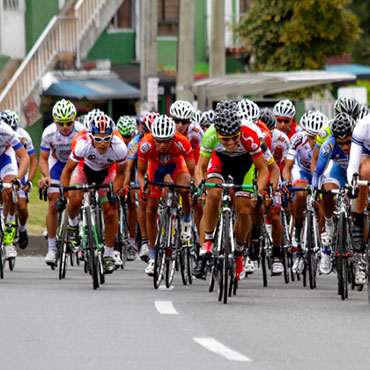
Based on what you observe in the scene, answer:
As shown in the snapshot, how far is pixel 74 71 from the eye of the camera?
3675 centimetres

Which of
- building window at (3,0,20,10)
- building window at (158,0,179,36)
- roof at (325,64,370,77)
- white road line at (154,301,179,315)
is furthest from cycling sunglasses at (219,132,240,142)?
roof at (325,64,370,77)

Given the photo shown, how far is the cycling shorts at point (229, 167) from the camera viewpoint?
1412 centimetres

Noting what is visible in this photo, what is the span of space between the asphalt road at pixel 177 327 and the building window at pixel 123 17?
2551 centimetres

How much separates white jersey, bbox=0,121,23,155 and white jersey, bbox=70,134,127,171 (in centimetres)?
123

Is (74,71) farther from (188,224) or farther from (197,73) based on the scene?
(188,224)

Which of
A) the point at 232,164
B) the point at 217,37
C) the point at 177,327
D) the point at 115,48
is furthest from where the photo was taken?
the point at 115,48

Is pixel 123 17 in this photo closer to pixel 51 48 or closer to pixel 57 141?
pixel 51 48

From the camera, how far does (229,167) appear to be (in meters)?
14.2

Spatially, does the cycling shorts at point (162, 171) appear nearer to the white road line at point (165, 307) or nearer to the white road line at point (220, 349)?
the white road line at point (165, 307)

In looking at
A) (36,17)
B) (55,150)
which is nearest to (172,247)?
(55,150)

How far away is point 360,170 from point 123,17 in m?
27.9

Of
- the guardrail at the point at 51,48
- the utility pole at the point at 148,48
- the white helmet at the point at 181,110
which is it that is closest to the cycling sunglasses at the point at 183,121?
the white helmet at the point at 181,110

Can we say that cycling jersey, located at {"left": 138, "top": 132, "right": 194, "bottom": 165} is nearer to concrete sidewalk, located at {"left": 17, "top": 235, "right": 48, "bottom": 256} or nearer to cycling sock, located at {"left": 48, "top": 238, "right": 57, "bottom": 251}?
cycling sock, located at {"left": 48, "top": 238, "right": 57, "bottom": 251}

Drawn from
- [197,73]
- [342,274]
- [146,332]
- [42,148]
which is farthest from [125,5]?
[146,332]
